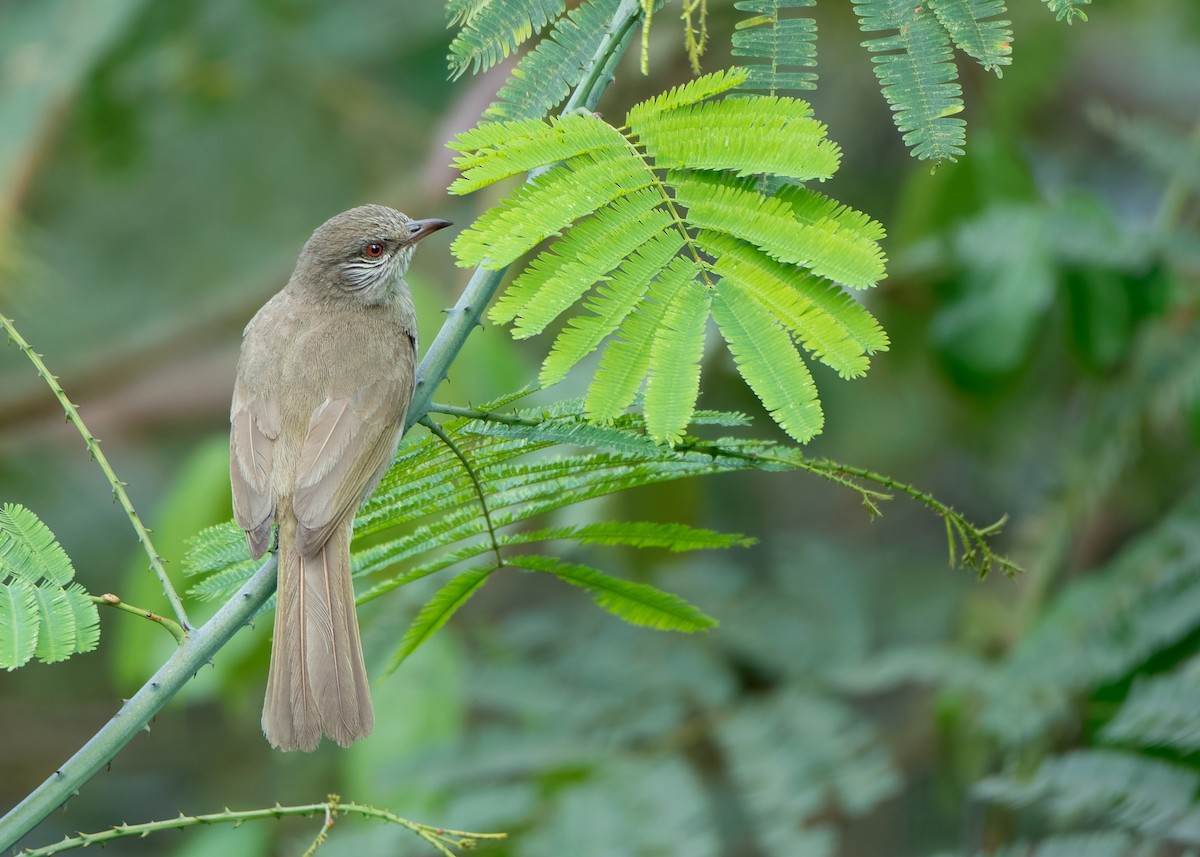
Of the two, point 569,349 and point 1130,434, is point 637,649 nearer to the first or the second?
point 1130,434

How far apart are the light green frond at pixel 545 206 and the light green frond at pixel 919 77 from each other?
453mm

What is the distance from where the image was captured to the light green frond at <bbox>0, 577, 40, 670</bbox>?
2.25 m

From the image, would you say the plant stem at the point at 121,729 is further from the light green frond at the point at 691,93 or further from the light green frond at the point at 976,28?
the light green frond at the point at 976,28

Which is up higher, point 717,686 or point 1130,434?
point 1130,434

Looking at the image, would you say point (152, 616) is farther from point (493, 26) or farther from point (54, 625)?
point (493, 26)

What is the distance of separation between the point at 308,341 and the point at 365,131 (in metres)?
4.59

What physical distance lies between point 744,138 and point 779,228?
0.17m

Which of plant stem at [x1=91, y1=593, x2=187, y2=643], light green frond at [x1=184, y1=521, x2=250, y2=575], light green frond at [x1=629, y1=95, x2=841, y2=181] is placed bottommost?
plant stem at [x1=91, y1=593, x2=187, y2=643]

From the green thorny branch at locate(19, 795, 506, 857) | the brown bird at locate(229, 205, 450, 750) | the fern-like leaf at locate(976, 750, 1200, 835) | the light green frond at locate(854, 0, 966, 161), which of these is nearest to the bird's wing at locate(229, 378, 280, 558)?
the brown bird at locate(229, 205, 450, 750)

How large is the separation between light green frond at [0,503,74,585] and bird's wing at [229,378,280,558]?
524 mm

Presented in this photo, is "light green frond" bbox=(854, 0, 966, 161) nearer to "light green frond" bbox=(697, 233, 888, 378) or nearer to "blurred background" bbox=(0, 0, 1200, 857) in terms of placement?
"light green frond" bbox=(697, 233, 888, 378)

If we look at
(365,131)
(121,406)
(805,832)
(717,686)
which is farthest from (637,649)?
(365,131)

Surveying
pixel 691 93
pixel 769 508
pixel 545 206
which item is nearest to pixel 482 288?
pixel 545 206

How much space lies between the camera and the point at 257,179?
8.58m
